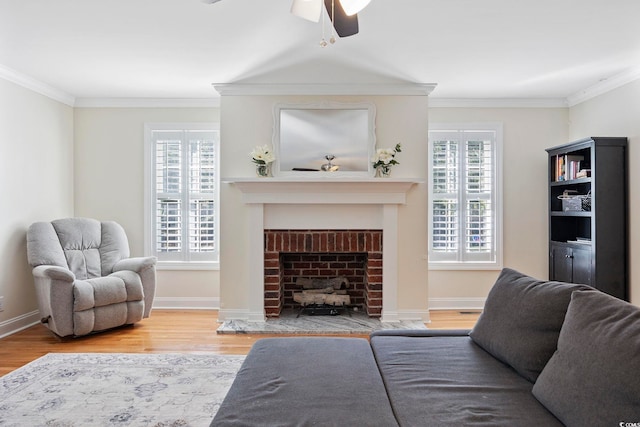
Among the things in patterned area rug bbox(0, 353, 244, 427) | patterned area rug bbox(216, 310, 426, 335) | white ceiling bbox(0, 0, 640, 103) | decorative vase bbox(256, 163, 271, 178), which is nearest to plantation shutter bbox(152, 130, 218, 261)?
white ceiling bbox(0, 0, 640, 103)

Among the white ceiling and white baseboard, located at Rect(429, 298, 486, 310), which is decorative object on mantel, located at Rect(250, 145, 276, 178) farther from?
white baseboard, located at Rect(429, 298, 486, 310)

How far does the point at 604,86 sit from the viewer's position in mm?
4312

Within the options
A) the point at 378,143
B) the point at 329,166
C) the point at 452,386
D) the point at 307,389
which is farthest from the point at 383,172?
the point at 307,389

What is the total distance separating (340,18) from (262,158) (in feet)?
7.20

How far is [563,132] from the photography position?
495cm

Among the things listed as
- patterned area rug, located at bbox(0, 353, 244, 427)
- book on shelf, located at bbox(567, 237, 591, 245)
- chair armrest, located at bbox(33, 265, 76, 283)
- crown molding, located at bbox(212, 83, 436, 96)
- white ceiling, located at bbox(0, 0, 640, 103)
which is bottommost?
patterned area rug, located at bbox(0, 353, 244, 427)

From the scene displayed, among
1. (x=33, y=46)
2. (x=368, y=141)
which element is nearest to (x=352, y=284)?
(x=368, y=141)

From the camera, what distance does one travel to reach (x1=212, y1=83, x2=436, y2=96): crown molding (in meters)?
4.35

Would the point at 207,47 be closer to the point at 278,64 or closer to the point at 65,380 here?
the point at 278,64

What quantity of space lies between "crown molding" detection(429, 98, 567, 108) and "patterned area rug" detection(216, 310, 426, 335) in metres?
2.62

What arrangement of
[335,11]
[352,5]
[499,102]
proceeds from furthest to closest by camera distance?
1. [499,102]
2. [335,11]
3. [352,5]

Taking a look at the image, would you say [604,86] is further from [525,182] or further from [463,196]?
[463,196]

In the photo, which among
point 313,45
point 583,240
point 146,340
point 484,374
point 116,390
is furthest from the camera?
point 583,240

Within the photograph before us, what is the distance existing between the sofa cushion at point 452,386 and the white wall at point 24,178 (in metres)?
3.84
